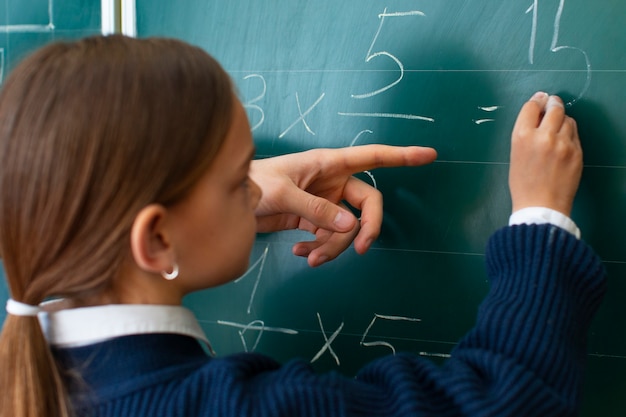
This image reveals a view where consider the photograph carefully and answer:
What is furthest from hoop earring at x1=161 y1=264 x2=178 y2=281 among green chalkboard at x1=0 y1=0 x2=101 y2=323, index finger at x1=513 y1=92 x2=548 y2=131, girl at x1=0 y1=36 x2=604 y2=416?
green chalkboard at x1=0 y1=0 x2=101 y2=323

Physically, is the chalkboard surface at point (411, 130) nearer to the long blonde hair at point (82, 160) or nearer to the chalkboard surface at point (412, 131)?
the chalkboard surface at point (412, 131)

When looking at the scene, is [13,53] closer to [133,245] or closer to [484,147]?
[133,245]

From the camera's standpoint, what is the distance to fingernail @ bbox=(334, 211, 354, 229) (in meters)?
0.83

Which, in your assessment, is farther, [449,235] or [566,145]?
[449,235]

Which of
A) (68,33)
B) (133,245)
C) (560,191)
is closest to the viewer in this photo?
(133,245)

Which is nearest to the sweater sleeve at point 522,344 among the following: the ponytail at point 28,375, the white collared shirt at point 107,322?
the white collared shirt at point 107,322

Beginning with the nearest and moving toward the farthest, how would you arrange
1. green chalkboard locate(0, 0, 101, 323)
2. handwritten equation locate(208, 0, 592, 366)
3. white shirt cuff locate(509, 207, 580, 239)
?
white shirt cuff locate(509, 207, 580, 239), handwritten equation locate(208, 0, 592, 366), green chalkboard locate(0, 0, 101, 323)

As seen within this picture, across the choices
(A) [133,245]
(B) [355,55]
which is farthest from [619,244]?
(A) [133,245]

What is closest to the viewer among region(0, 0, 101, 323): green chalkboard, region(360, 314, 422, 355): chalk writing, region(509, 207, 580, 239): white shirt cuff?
region(509, 207, 580, 239): white shirt cuff

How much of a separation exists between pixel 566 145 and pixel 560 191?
0.06 m

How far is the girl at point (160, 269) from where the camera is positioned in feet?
1.81

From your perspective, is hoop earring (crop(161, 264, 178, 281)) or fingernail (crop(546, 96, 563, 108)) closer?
hoop earring (crop(161, 264, 178, 281))

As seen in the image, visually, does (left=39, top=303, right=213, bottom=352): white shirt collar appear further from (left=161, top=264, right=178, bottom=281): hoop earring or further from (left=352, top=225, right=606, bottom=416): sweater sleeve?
(left=352, top=225, right=606, bottom=416): sweater sleeve

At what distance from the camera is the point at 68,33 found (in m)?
1.06
